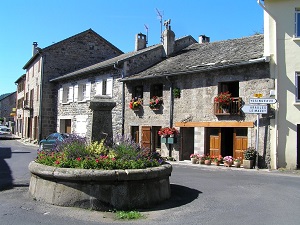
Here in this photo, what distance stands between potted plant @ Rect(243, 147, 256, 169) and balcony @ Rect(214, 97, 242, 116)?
1.90 m

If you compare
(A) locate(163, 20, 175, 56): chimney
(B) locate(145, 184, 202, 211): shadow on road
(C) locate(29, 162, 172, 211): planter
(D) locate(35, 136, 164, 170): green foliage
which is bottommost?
(B) locate(145, 184, 202, 211): shadow on road

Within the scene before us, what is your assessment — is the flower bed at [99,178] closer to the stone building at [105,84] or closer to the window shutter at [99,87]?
the stone building at [105,84]

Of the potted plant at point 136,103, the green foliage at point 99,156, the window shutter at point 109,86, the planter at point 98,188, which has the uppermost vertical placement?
the window shutter at point 109,86

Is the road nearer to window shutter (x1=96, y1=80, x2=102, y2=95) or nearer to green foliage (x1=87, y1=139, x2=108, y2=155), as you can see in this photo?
green foliage (x1=87, y1=139, x2=108, y2=155)

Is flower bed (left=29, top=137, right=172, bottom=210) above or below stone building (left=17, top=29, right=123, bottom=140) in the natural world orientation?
below

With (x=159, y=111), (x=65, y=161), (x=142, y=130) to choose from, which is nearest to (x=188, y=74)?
(x=159, y=111)

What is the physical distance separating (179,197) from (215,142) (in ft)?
32.2

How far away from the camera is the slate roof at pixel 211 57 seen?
16.1m

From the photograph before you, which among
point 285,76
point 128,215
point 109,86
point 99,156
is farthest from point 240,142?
point 128,215

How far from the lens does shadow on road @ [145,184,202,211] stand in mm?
6559

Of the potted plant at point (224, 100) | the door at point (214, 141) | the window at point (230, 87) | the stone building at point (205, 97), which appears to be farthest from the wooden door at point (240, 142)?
the window at point (230, 87)

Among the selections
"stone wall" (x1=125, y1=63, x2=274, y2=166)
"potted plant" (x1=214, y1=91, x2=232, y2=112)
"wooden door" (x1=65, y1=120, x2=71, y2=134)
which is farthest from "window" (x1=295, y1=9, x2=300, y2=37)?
"wooden door" (x1=65, y1=120, x2=71, y2=134)

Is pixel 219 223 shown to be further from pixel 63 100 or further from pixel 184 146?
pixel 63 100

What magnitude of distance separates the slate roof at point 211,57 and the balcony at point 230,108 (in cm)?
172
